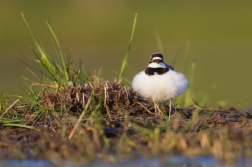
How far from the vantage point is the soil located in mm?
6742

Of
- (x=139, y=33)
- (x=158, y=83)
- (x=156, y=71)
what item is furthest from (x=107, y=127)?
(x=139, y=33)

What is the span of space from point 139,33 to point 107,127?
71.4ft

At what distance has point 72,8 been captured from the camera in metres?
33.7

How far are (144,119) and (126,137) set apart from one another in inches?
59.2

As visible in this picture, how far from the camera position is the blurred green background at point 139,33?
20812mm

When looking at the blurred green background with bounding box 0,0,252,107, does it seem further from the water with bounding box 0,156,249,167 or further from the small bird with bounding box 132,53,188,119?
the water with bounding box 0,156,249,167

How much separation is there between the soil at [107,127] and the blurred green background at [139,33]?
855 cm

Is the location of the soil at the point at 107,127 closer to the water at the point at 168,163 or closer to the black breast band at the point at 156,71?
the water at the point at 168,163

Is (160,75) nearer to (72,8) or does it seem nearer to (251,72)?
(251,72)

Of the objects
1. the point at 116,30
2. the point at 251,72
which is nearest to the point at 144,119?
the point at 251,72

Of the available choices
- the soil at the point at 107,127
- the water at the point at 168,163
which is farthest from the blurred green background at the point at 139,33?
the water at the point at 168,163

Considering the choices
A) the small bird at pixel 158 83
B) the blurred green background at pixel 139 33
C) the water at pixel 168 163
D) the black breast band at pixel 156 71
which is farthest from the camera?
the blurred green background at pixel 139 33

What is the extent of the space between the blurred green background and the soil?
28.1 ft

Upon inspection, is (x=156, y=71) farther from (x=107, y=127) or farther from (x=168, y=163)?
(x=168, y=163)
